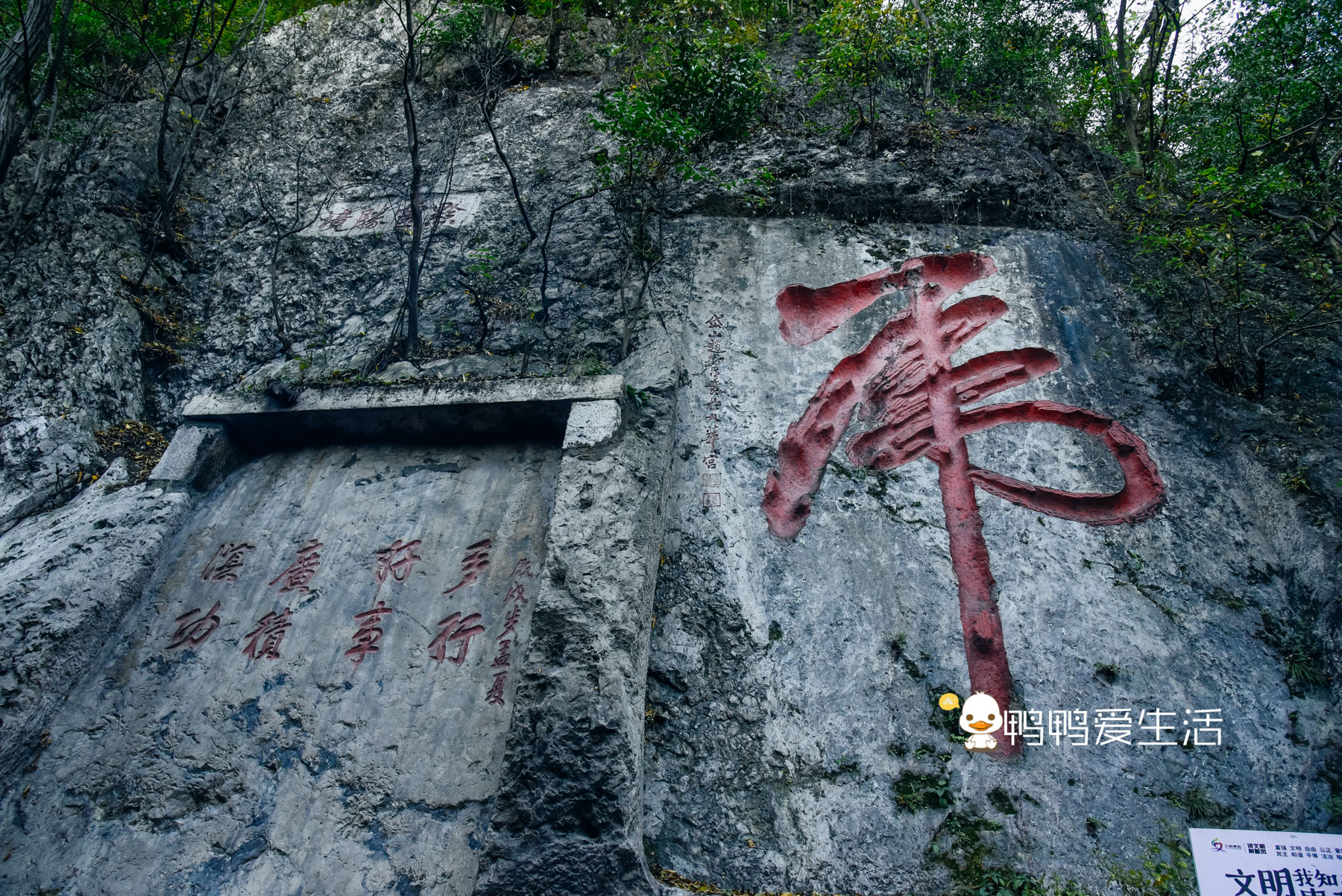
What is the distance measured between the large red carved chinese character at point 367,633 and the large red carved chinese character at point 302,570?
1.11ft

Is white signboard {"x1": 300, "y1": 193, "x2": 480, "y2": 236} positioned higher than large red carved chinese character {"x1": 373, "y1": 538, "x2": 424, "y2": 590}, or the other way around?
white signboard {"x1": 300, "y1": 193, "x2": 480, "y2": 236}

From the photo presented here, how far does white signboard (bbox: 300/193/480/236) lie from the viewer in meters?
5.00

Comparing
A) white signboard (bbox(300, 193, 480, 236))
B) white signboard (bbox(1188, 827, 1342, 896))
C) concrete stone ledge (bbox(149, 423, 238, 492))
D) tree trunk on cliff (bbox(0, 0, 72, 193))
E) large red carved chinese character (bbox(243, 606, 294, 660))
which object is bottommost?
white signboard (bbox(1188, 827, 1342, 896))

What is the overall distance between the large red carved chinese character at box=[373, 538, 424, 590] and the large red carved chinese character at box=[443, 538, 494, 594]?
0.73 ft

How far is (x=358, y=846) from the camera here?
2604 millimetres

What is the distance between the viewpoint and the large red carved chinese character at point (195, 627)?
318 centimetres

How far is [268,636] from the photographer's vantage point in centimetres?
315

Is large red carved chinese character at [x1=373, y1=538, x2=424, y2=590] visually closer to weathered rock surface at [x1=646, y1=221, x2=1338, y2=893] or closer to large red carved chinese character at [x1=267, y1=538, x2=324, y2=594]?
large red carved chinese character at [x1=267, y1=538, x2=324, y2=594]

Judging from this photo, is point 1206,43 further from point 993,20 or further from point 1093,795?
point 1093,795

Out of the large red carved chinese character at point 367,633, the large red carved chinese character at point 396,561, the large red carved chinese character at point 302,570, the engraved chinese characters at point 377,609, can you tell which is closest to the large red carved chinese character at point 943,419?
the engraved chinese characters at point 377,609

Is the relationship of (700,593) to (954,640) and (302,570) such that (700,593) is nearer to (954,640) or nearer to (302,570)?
(954,640)

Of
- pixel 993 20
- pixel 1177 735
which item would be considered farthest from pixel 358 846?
pixel 993 20

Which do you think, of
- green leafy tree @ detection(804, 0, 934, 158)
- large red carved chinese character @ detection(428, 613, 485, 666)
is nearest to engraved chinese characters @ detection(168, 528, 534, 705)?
large red carved chinese character @ detection(428, 613, 485, 666)

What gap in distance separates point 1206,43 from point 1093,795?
551 cm
